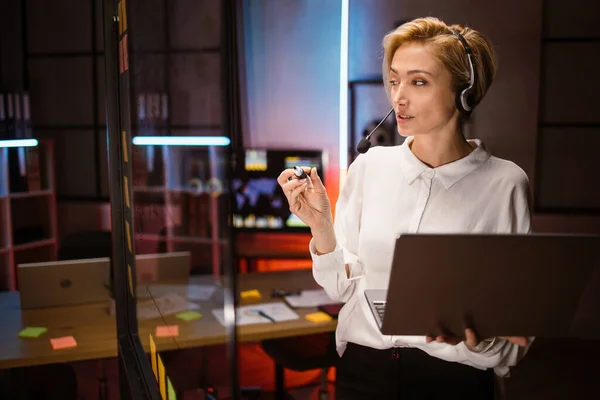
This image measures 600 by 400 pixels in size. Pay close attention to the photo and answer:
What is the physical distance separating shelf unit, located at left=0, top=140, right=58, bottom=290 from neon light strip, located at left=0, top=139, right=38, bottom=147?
3cm

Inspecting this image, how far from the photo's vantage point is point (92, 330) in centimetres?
220

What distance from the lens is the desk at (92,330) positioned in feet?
6.43

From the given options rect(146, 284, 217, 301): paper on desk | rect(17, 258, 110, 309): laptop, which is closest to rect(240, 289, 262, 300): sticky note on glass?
rect(146, 284, 217, 301): paper on desk

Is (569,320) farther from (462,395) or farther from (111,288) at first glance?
(111,288)

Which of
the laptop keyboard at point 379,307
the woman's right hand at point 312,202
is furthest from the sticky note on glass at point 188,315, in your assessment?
the laptop keyboard at point 379,307

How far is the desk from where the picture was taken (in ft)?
6.43

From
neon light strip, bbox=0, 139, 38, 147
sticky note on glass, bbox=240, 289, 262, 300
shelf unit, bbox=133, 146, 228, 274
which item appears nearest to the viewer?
sticky note on glass, bbox=240, 289, 262, 300

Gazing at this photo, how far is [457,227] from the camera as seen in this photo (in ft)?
3.93

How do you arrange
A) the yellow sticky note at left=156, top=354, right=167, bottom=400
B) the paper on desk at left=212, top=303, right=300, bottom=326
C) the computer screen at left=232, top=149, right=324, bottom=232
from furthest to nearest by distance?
the computer screen at left=232, top=149, right=324, bottom=232
the paper on desk at left=212, top=303, right=300, bottom=326
the yellow sticky note at left=156, top=354, right=167, bottom=400

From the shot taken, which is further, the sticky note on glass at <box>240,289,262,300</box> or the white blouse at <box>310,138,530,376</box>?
the sticky note on glass at <box>240,289,262,300</box>

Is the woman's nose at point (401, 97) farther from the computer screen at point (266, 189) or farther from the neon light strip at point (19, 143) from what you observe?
the neon light strip at point (19, 143)

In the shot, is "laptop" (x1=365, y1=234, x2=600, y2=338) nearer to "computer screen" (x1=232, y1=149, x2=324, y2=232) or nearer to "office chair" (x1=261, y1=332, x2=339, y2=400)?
"office chair" (x1=261, y1=332, x2=339, y2=400)

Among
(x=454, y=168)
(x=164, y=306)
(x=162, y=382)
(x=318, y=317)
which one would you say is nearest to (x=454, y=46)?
(x=454, y=168)

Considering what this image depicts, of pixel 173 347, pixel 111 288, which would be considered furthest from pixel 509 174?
pixel 111 288
